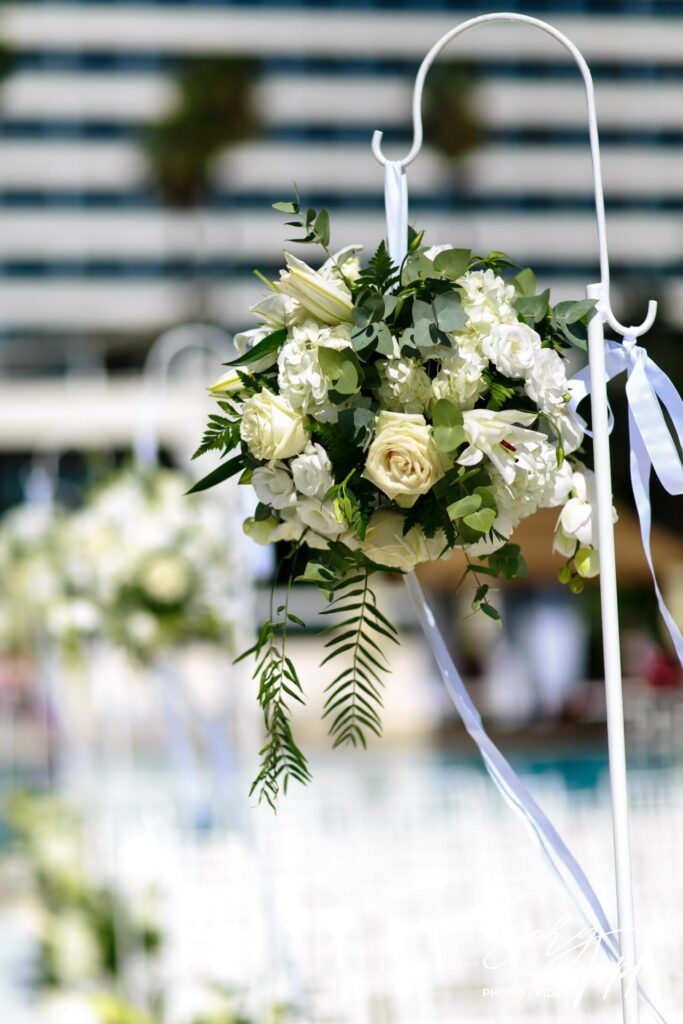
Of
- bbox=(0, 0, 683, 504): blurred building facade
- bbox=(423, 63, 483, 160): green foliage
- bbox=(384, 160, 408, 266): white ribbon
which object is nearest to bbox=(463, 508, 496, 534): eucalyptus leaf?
bbox=(384, 160, 408, 266): white ribbon

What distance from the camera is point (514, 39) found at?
33250mm

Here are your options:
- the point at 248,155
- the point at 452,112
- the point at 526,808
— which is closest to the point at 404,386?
the point at 526,808

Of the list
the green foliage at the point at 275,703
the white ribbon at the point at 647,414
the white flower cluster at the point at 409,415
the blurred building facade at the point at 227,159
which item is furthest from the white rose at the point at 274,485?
the blurred building facade at the point at 227,159

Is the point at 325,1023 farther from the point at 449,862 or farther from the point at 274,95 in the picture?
the point at 274,95

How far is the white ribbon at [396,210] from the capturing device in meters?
1.81

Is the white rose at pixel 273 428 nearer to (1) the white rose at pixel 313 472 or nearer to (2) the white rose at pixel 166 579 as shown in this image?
(1) the white rose at pixel 313 472

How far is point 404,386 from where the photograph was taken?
5.53ft

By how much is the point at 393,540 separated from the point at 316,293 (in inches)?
13.4

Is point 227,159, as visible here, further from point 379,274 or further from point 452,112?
point 379,274

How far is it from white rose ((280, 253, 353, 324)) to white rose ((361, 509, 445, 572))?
0.88 feet

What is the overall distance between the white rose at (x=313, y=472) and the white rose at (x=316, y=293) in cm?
18

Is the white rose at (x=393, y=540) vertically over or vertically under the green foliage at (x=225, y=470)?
under

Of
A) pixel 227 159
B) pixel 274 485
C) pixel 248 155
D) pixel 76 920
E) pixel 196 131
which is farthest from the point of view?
pixel 248 155

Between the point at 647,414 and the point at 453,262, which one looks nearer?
the point at 453,262
